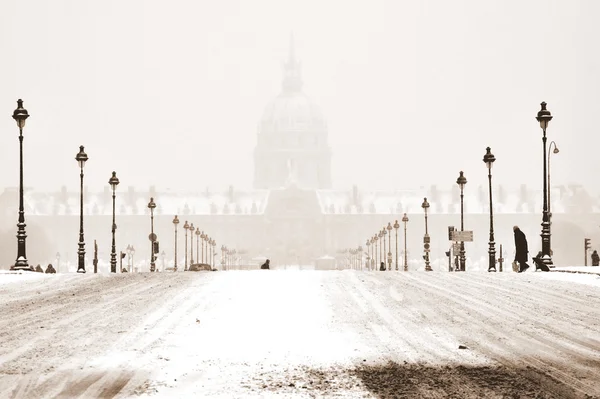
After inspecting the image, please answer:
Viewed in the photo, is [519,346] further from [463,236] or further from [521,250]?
[463,236]

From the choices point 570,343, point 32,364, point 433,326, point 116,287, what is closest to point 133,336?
point 32,364

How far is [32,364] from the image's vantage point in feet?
51.3

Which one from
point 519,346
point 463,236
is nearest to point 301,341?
point 519,346

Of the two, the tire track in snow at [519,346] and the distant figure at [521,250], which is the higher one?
the distant figure at [521,250]

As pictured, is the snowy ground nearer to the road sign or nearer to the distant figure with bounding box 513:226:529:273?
the distant figure with bounding box 513:226:529:273

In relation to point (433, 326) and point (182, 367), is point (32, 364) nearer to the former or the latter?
point (182, 367)

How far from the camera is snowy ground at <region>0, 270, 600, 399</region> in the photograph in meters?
14.0

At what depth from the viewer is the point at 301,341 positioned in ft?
59.0

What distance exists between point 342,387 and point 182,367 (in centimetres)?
246

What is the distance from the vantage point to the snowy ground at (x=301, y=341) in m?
14.0

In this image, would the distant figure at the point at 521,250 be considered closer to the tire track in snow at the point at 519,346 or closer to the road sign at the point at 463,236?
the road sign at the point at 463,236

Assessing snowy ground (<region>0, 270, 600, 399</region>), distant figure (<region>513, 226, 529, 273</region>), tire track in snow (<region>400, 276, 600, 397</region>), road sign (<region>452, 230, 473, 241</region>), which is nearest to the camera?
snowy ground (<region>0, 270, 600, 399</region>)

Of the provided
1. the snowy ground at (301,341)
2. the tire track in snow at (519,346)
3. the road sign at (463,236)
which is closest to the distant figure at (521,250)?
the snowy ground at (301,341)

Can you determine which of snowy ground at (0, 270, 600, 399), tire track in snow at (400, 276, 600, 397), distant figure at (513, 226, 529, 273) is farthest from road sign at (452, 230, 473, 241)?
tire track in snow at (400, 276, 600, 397)
